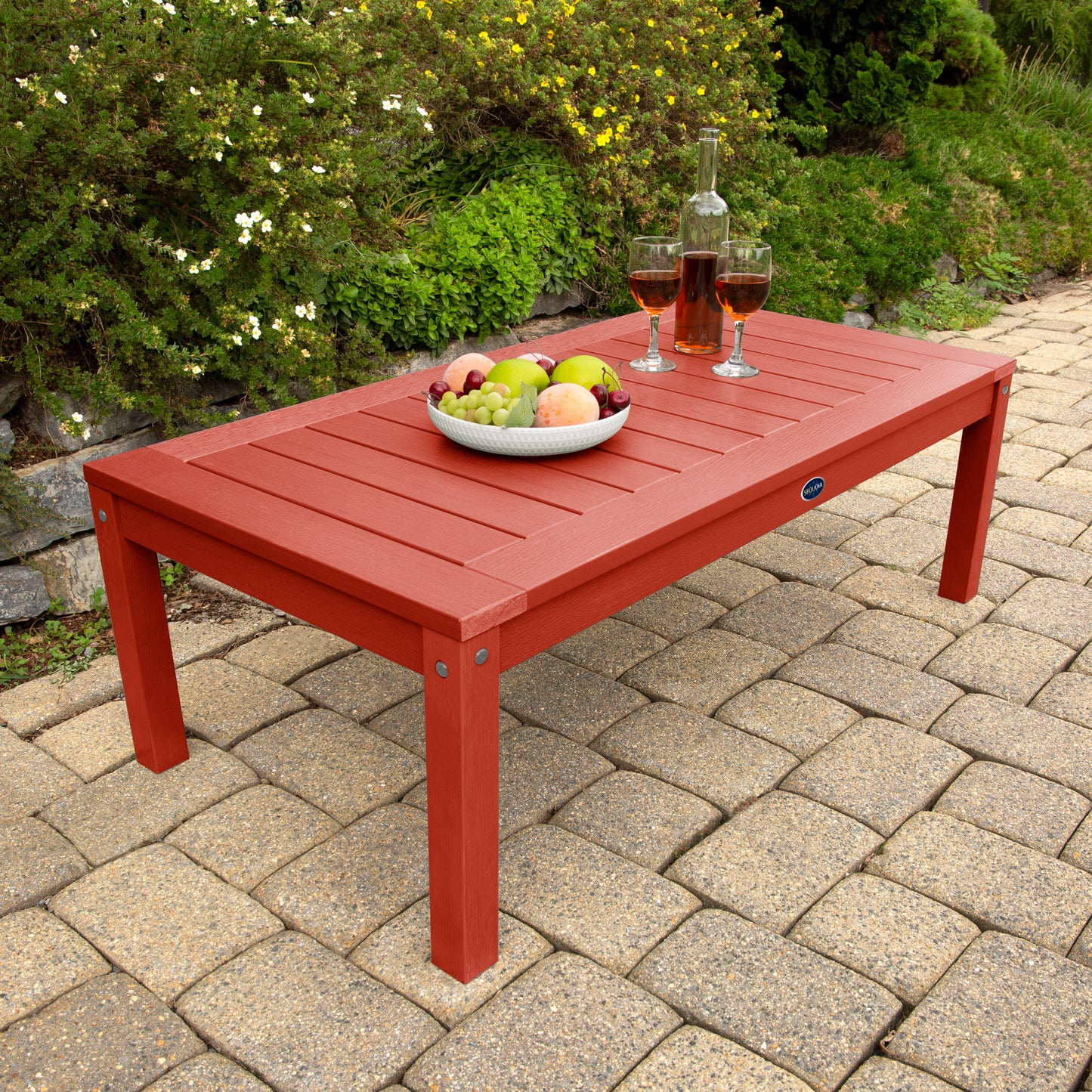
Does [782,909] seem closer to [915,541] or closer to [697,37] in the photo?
[915,541]

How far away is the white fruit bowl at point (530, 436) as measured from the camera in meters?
2.00

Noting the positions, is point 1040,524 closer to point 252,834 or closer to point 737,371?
point 737,371

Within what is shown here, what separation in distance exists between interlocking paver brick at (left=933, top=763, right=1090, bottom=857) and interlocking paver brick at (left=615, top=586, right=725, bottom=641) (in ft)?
2.65

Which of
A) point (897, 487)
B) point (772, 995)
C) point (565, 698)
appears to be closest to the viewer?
point (772, 995)

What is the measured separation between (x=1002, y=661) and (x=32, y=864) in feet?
7.31

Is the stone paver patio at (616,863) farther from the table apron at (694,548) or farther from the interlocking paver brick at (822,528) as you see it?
the table apron at (694,548)

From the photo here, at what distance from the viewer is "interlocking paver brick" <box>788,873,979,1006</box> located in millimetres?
1805

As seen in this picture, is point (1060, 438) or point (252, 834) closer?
point (252, 834)

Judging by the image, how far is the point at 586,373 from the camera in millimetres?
2117

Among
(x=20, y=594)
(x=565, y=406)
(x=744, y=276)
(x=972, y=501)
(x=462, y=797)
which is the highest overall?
(x=744, y=276)

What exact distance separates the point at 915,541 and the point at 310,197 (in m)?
2.09

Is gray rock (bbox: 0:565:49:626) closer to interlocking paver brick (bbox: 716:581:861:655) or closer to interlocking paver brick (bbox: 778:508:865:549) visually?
interlocking paver brick (bbox: 716:581:861:655)

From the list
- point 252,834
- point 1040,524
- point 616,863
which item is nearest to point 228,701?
point 252,834

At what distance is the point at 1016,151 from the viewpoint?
22.8ft
